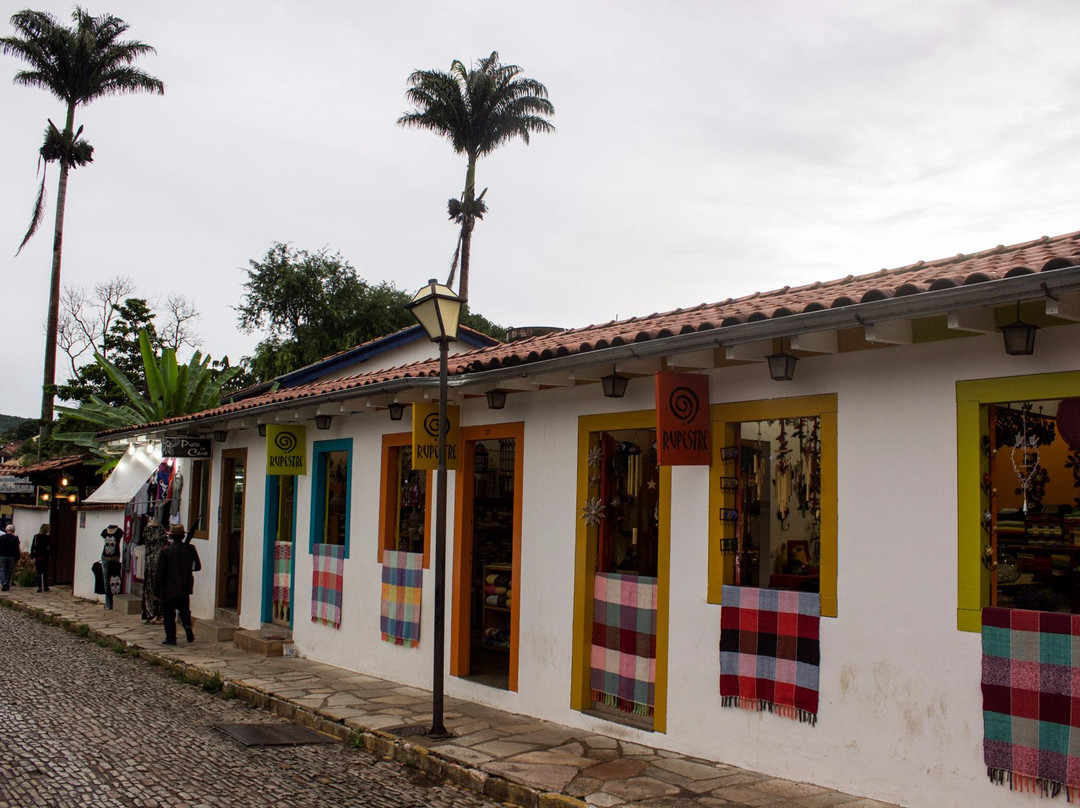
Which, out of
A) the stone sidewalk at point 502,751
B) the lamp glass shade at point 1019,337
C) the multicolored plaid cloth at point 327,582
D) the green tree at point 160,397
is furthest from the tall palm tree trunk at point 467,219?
the lamp glass shade at point 1019,337

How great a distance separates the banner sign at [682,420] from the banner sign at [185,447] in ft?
34.5

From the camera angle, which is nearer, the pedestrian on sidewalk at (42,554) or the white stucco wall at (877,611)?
the white stucco wall at (877,611)

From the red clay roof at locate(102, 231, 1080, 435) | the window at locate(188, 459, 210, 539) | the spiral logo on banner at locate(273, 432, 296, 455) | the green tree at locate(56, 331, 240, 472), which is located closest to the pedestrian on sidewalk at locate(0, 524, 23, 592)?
the green tree at locate(56, 331, 240, 472)

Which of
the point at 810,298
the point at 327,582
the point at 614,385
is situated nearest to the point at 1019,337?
the point at 810,298

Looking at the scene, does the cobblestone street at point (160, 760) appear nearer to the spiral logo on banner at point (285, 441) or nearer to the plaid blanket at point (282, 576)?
the plaid blanket at point (282, 576)

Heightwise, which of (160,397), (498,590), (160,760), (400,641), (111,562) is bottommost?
(160,760)

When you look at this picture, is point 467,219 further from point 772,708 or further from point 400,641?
point 772,708

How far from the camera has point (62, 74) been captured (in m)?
32.8

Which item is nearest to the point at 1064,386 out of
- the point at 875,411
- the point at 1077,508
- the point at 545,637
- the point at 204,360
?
the point at 875,411

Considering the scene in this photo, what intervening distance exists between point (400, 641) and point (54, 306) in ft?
88.2

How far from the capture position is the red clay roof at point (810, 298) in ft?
16.6

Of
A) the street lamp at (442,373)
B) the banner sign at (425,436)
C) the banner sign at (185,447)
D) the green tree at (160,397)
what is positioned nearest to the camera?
the street lamp at (442,373)

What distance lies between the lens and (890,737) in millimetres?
5844

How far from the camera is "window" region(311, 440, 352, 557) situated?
1233 cm
